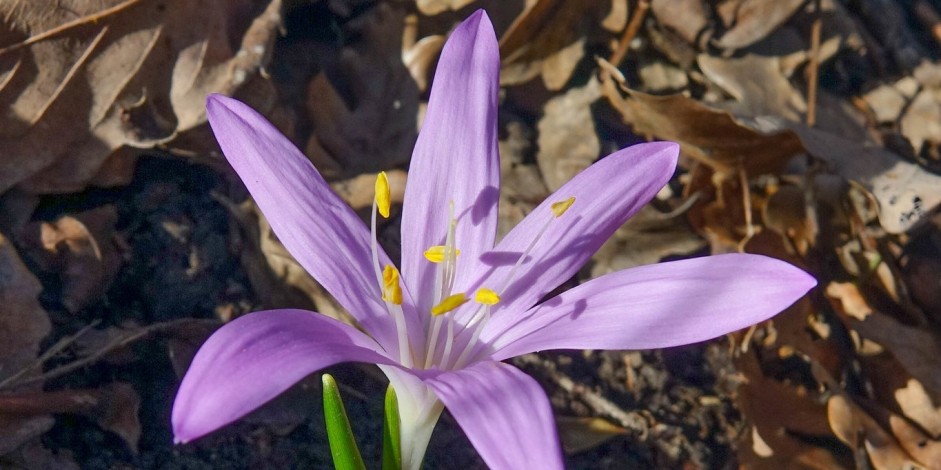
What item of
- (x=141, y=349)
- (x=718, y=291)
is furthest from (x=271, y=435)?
(x=718, y=291)

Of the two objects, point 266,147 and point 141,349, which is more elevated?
point 266,147

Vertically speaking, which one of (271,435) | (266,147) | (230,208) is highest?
(266,147)

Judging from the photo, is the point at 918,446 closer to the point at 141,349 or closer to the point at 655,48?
the point at 655,48

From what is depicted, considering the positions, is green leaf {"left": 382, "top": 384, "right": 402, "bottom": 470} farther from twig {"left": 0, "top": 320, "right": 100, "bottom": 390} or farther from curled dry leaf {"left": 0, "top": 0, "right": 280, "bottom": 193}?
curled dry leaf {"left": 0, "top": 0, "right": 280, "bottom": 193}

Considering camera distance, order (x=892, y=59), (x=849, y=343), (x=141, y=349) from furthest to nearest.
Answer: (x=892, y=59) → (x=849, y=343) → (x=141, y=349)

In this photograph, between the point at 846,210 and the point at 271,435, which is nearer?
the point at 271,435

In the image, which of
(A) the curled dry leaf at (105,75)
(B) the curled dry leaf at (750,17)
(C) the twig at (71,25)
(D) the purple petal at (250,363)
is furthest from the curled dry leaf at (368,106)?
(D) the purple petal at (250,363)
